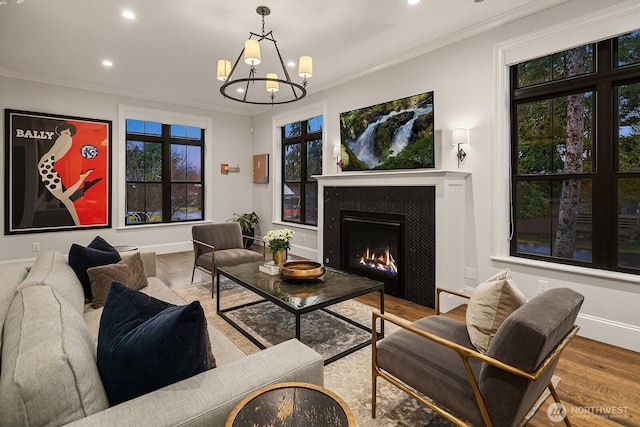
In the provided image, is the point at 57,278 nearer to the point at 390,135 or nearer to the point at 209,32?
the point at 209,32

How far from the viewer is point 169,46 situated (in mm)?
4035

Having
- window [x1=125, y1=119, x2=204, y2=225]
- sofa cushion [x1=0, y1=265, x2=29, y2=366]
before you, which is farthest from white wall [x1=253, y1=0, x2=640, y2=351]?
window [x1=125, y1=119, x2=204, y2=225]

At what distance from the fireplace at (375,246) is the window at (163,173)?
12.4 ft

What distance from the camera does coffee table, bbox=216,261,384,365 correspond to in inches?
97.2

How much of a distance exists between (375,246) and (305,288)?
5.69ft

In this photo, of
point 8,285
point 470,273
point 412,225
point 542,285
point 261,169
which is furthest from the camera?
point 261,169

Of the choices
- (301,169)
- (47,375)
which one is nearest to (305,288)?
(47,375)

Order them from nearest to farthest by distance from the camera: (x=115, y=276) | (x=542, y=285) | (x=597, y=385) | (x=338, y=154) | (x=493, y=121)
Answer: (x=597, y=385)
(x=115, y=276)
(x=542, y=285)
(x=493, y=121)
(x=338, y=154)

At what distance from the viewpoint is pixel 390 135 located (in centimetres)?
446

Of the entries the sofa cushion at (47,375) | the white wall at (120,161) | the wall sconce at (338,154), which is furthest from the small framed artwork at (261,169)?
the sofa cushion at (47,375)

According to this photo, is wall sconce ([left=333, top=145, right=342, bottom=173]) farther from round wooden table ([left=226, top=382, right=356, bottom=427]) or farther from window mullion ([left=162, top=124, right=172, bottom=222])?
round wooden table ([left=226, top=382, right=356, bottom=427])

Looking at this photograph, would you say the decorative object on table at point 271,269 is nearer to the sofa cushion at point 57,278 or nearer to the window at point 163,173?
the sofa cushion at point 57,278

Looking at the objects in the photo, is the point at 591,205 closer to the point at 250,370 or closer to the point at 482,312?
the point at 482,312

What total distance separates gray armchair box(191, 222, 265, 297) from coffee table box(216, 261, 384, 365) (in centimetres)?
69
